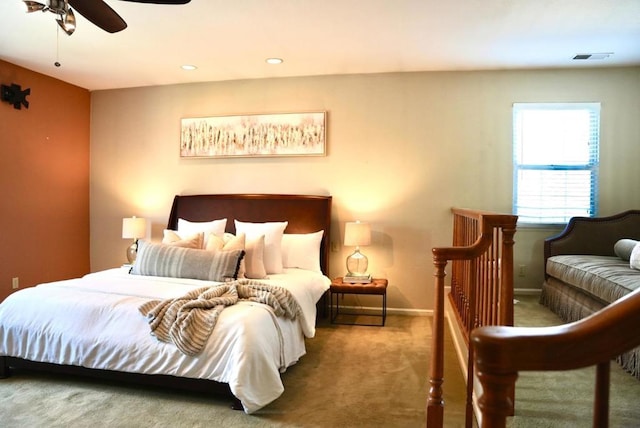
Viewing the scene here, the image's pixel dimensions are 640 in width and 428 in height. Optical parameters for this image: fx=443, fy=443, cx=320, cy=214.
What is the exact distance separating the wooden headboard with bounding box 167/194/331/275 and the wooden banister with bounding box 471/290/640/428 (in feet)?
13.4

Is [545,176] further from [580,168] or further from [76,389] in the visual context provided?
[76,389]

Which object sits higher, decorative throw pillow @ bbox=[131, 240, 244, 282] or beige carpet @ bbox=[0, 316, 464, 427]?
decorative throw pillow @ bbox=[131, 240, 244, 282]

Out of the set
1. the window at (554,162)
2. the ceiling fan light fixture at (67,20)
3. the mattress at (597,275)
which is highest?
the ceiling fan light fixture at (67,20)

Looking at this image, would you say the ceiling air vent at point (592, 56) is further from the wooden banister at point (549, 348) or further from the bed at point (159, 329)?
the wooden banister at point (549, 348)

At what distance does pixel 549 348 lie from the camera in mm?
605

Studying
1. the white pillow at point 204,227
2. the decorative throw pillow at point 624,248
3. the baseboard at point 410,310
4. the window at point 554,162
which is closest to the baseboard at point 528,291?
the baseboard at point 410,310

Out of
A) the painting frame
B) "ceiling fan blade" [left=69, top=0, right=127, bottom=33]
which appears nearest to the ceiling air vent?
the painting frame

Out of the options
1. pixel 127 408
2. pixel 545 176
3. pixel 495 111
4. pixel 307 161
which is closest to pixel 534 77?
pixel 495 111

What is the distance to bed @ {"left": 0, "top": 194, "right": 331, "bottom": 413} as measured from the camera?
103 inches

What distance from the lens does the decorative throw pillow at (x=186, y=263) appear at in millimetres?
3545

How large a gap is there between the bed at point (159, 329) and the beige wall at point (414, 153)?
54.7 inches

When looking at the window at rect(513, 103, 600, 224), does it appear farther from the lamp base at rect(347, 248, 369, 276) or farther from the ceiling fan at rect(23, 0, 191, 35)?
the ceiling fan at rect(23, 0, 191, 35)

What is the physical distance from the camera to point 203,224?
4719mm

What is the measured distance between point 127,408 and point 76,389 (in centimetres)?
52
